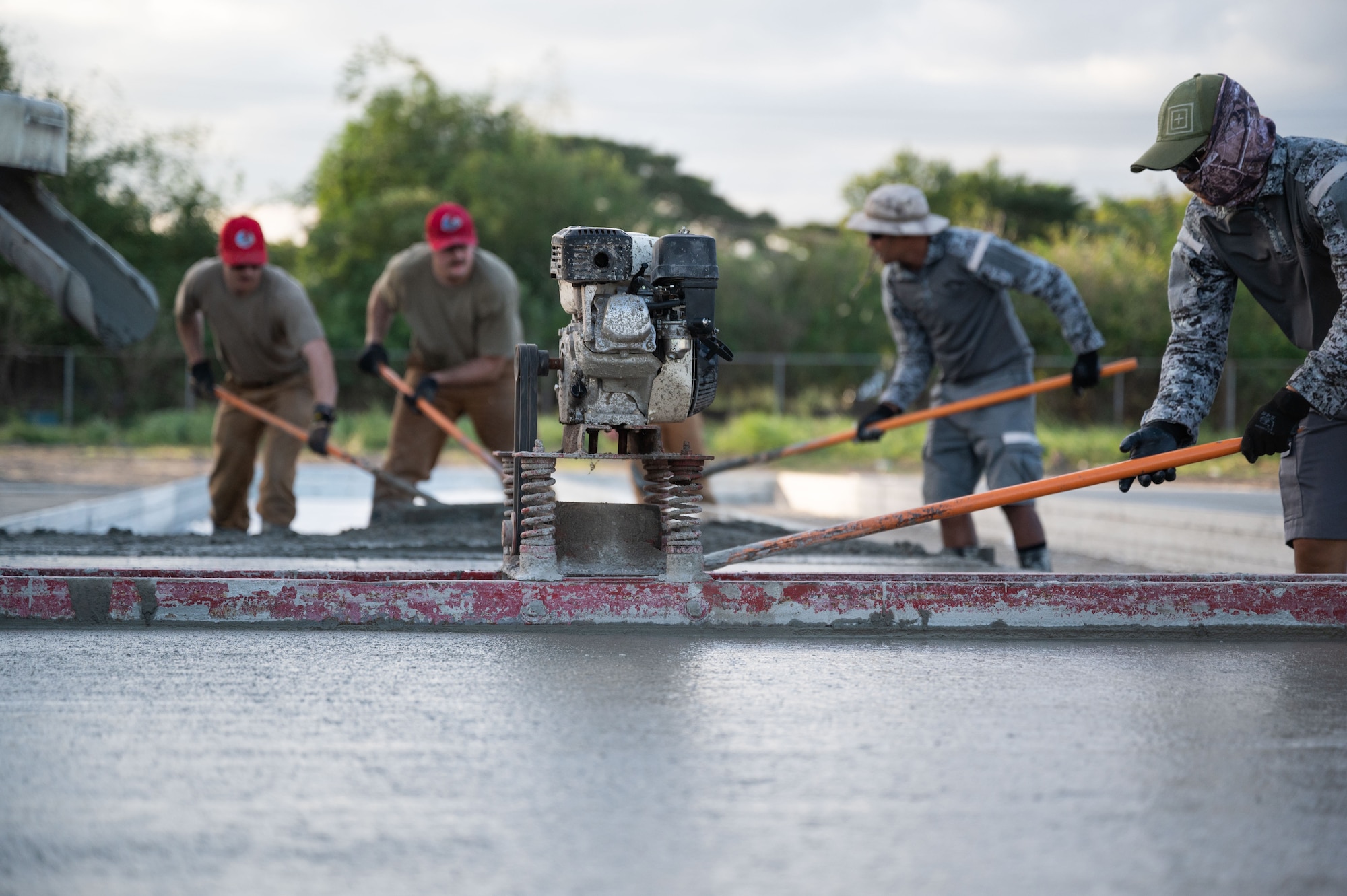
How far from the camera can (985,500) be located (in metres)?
3.37

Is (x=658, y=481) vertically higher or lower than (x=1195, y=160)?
lower

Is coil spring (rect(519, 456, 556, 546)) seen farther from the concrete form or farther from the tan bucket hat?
the tan bucket hat

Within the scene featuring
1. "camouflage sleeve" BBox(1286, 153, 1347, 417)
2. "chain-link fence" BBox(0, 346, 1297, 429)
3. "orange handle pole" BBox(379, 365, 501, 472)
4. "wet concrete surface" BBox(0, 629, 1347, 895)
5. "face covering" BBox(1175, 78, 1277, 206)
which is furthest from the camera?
"chain-link fence" BBox(0, 346, 1297, 429)

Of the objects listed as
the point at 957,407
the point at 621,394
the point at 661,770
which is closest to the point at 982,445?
the point at 957,407

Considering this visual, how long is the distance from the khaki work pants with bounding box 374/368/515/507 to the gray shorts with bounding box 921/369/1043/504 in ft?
8.25

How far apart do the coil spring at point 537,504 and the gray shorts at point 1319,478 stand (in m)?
2.02

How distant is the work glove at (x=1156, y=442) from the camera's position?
3.56m

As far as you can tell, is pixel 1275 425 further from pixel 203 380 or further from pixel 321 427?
pixel 203 380

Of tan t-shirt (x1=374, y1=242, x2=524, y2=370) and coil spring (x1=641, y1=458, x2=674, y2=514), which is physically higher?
tan t-shirt (x1=374, y1=242, x2=524, y2=370)

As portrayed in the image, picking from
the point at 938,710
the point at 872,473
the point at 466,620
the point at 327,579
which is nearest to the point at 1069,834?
the point at 938,710

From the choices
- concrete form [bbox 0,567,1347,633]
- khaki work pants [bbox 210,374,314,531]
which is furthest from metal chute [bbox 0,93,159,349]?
concrete form [bbox 0,567,1347,633]

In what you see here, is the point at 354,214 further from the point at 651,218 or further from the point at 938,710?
the point at 938,710

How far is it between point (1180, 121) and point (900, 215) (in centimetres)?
212

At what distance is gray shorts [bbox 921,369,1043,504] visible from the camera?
213 inches
